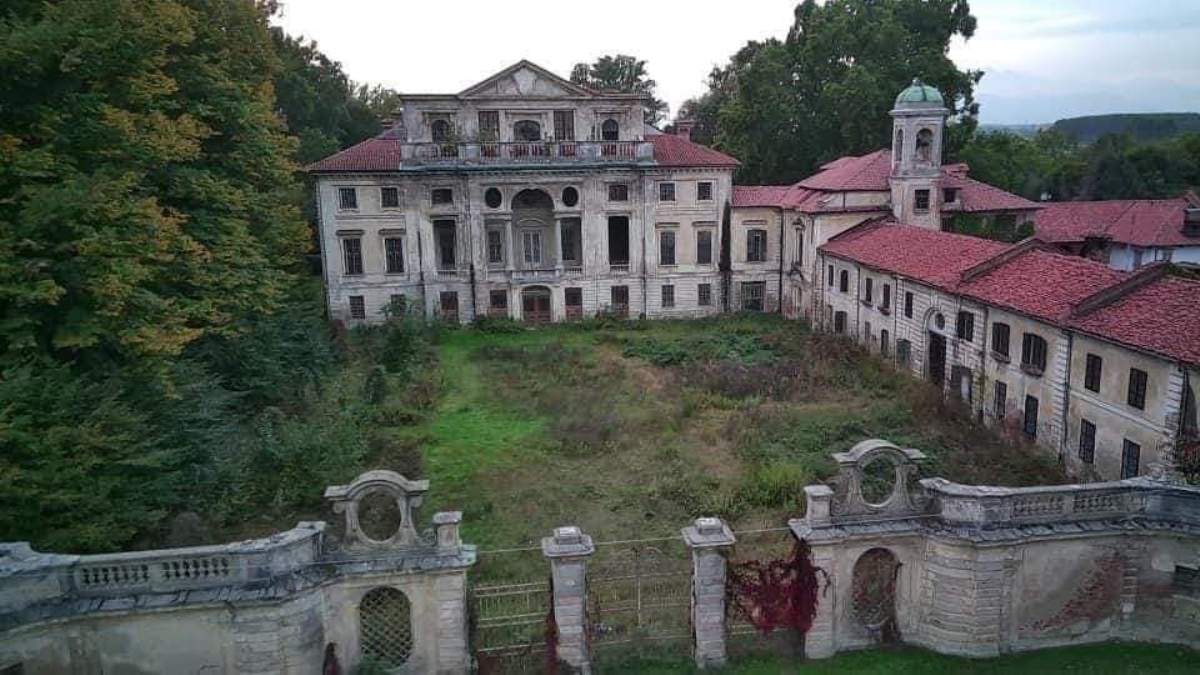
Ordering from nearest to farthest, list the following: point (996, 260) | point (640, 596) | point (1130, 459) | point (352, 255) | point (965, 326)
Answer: point (640, 596) < point (1130, 459) < point (965, 326) < point (996, 260) < point (352, 255)

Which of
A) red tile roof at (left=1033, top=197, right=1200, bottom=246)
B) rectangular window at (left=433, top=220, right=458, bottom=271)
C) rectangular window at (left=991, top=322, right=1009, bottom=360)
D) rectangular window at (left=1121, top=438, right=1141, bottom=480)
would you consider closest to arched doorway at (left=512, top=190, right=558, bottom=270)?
rectangular window at (left=433, top=220, right=458, bottom=271)

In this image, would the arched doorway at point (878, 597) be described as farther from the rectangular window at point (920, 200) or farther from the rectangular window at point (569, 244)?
the rectangular window at point (569, 244)

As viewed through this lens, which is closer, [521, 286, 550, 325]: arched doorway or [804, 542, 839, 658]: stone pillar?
[804, 542, 839, 658]: stone pillar

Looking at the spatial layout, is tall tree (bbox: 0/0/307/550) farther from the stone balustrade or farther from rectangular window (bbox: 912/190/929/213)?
rectangular window (bbox: 912/190/929/213)

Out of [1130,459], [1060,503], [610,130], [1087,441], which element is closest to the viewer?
[1060,503]

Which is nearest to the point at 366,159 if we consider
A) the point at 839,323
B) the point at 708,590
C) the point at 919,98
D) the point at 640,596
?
the point at 839,323

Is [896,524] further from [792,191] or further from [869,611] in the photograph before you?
[792,191]

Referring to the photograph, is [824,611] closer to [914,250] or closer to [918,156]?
[914,250]
